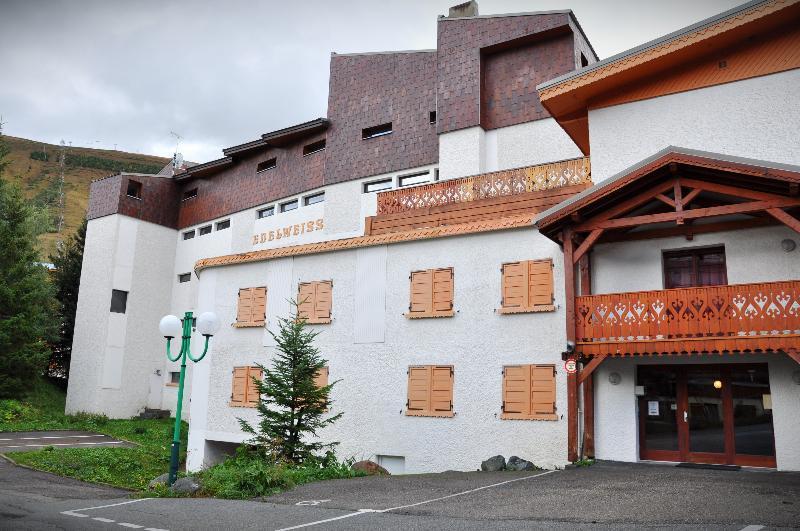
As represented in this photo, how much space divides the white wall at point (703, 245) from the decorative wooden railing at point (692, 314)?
128cm

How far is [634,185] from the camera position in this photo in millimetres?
14664

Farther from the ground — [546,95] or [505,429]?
[546,95]

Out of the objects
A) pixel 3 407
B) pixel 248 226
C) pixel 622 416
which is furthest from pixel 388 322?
pixel 3 407

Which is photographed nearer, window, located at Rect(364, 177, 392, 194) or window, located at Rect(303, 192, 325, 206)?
window, located at Rect(364, 177, 392, 194)

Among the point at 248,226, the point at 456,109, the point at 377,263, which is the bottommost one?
the point at 377,263

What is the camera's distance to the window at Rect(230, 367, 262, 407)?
68.6ft

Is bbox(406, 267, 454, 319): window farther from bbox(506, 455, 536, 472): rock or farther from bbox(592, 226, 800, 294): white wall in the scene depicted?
bbox(506, 455, 536, 472): rock

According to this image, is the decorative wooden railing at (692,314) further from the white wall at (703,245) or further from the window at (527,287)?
the window at (527,287)

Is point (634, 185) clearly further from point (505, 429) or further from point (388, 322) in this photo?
point (388, 322)

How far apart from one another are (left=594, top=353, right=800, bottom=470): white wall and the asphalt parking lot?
0.87 m

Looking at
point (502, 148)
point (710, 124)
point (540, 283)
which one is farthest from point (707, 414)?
point (502, 148)

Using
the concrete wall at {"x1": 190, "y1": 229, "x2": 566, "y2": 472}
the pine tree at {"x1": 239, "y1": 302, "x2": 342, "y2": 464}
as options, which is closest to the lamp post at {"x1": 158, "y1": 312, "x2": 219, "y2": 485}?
the pine tree at {"x1": 239, "y1": 302, "x2": 342, "y2": 464}

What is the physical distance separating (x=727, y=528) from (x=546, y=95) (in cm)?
1252

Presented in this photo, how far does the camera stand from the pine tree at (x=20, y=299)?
32.4 metres
